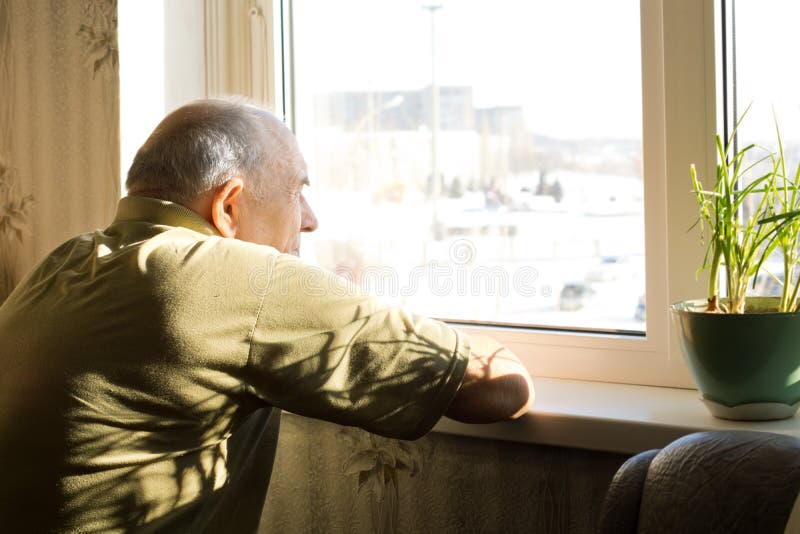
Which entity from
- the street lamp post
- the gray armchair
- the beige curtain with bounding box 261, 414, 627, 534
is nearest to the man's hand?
the beige curtain with bounding box 261, 414, 627, 534

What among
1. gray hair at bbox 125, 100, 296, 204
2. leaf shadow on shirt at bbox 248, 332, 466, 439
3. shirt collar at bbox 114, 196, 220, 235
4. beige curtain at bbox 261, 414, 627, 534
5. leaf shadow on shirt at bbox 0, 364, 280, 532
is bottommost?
beige curtain at bbox 261, 414, 627, 534

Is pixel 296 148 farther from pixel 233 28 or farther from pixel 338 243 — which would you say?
pixel 233 28

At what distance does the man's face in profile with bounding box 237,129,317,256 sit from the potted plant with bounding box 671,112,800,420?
607 millimetres

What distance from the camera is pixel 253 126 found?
1.32 m

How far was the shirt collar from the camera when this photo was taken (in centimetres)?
120

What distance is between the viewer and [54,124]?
5.98 ft

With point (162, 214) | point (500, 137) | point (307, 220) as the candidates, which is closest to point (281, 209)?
point (307, 220)

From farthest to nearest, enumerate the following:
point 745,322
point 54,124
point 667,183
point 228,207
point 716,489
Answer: point 54,124, point 667,183, point 228,207, point 745,322, point 716,489

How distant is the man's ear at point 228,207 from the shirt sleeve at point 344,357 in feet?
0.62

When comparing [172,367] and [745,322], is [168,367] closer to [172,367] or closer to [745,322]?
[172,367]

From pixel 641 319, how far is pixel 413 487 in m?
0.50

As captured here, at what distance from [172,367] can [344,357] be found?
21 cm

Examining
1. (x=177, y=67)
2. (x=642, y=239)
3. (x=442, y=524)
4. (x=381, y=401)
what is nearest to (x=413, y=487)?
(x=442, y=524)

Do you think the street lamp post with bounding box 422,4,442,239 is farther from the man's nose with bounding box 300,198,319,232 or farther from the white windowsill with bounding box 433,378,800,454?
the white windowsill with bounding box 433,378,800,454
